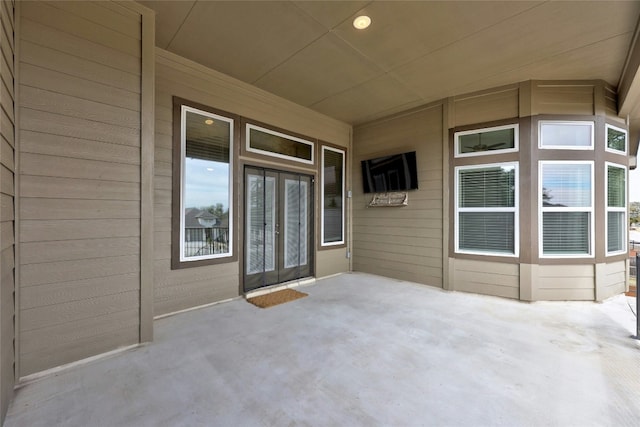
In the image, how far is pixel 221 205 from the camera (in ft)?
12.7

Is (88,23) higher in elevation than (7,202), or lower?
higher

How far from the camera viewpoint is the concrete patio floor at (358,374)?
5.69ft

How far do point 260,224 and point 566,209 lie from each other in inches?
182

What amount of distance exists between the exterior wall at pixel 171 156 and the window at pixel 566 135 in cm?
401

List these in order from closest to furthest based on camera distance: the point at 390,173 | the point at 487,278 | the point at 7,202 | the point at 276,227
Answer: the point at 7,202 < the point at 487,278 < the point at 276,227 < the point at 390,173

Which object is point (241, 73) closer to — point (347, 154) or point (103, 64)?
point (103, 64)

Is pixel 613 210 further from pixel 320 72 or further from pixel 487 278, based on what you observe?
pixel 320 72

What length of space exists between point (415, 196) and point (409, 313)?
7.60 feet

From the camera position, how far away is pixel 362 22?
111 inches

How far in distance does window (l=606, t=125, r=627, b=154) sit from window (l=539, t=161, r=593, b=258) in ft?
1.87

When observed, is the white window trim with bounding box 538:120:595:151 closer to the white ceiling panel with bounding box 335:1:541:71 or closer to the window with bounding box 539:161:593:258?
the window with bounding box 539:161:593:258

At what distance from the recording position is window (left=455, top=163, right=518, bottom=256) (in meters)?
4.15

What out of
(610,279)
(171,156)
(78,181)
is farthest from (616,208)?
(78,181)

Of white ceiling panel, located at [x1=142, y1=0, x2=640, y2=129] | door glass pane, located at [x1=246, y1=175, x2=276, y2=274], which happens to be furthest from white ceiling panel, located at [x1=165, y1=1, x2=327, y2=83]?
door glass pane, located at [x1=246, y1=175, x2=276, y2=274]
